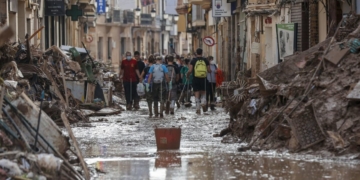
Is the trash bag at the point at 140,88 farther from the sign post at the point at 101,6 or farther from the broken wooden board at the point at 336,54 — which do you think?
the sign post at the point at 101,6

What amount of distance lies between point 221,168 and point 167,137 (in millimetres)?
2623

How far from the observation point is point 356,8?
21984mm

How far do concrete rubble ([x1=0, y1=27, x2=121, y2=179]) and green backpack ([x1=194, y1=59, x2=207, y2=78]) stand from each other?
7.38ft

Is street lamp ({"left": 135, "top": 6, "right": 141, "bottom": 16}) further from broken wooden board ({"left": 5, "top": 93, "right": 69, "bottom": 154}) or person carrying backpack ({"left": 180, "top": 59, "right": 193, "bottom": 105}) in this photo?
broken wooden board ({"left": 5, "top": 93, "right": 69, "bottom": 154})

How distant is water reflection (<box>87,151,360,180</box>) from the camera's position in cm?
1240

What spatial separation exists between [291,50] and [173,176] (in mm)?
15586

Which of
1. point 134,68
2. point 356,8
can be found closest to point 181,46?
point 134,68

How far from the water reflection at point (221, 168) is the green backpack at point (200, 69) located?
12.8 metres

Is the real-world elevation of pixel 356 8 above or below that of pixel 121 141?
above

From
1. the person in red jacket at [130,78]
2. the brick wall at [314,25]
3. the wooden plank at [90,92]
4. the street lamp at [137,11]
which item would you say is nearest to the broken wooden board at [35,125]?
the wooden plank at [90,92]

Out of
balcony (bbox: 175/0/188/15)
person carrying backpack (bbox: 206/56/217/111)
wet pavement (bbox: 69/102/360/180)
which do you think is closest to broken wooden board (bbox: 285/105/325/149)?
wet pavement (bbox: 69/102/360/180)

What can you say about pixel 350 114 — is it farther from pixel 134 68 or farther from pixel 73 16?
pixel 73 16

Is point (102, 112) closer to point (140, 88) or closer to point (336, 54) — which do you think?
point (140, 88)

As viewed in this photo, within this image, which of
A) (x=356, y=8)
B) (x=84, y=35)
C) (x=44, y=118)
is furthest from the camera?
→ (x=84, y=35)
